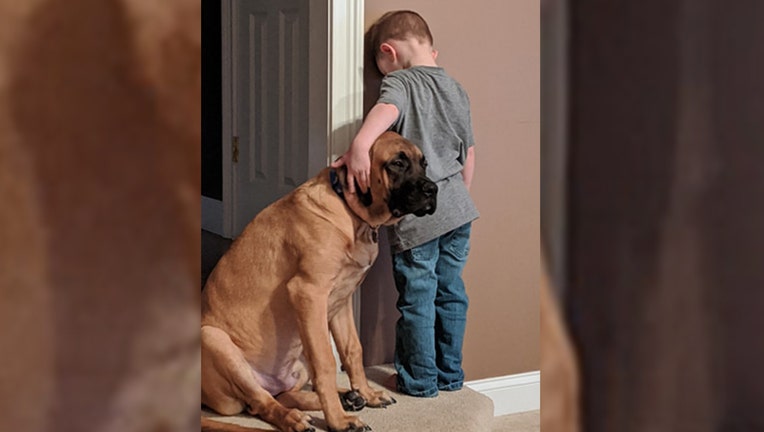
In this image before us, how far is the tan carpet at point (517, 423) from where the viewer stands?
2199 millimetres

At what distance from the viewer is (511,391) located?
7.54 feet

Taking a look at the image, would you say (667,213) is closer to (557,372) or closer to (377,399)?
(557,372)

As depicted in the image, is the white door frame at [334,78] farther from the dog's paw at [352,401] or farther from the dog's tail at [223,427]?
the dog's tail at [223,427]

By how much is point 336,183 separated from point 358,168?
0.22 ft

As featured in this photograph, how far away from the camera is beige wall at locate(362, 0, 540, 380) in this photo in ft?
6.85

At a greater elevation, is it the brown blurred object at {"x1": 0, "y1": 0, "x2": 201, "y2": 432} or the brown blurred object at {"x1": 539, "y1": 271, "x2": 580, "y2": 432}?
the brown blurred object at {"x1": 0, "y1": 0, "x2": 201, "y2": 432}

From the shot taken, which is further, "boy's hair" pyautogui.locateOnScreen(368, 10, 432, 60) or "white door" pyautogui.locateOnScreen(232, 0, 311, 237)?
"white door" pyautogui.locateOnScreen(232, 0, 311, 237)

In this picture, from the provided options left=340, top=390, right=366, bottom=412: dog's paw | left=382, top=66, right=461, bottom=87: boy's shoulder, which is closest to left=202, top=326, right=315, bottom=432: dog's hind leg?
left=340, top=390, right=366, bottom=412: dog's paw

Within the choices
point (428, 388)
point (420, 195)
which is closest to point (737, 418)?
point (420, 195)

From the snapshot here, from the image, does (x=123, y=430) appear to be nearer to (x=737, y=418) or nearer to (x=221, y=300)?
(x=737, y=418)

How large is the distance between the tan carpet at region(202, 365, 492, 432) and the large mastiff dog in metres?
0.04

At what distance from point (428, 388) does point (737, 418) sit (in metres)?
1.86

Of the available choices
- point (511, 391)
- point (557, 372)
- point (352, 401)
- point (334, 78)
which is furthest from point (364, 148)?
point (557, 372)

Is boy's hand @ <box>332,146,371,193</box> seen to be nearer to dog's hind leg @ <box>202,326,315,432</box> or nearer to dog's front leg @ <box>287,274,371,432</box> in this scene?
dog's front leg @ <box>287,274,371,432</box>
